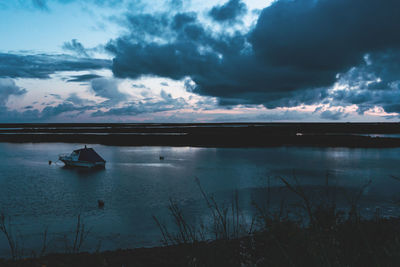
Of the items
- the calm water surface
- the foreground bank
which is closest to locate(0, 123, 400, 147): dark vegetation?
the calm water surface

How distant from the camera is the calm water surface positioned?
1375 cm

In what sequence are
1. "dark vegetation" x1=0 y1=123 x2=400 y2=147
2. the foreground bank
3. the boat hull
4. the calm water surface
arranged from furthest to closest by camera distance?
"dark vegetation" x1=0 y1=123 x2=400 y2=147 < the boat hull < the calm water surface < the foreground bank

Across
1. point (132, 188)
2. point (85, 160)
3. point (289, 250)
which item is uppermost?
point (289, 250)

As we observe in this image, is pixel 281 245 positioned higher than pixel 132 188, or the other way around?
pixel 281 245

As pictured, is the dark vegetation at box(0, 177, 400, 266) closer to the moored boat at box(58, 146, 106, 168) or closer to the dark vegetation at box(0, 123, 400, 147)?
the moored boat at box(58, 146, 106, 168)

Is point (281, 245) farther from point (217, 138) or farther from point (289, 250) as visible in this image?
point (217, 138)

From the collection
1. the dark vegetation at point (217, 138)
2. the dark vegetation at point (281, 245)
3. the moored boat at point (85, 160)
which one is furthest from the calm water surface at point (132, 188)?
the dark vegetation at point (217, 138)

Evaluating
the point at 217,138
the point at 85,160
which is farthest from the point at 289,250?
the point at 217,138

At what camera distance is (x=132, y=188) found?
23453 millimetres

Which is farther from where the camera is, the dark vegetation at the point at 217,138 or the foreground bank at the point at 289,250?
the dark vegetation at the point at 217,138

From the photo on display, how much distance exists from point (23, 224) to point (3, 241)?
2765 millimetres

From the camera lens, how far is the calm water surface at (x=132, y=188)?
13.8 m

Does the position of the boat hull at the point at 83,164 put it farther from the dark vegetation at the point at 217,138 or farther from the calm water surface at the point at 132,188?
the dark vegetation at the point at 217,138

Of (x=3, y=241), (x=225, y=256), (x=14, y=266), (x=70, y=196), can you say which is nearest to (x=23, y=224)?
(x=3, y=241)
